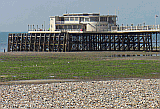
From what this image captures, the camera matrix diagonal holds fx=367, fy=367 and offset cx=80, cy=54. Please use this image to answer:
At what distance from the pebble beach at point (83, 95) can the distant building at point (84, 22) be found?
70.3 meters

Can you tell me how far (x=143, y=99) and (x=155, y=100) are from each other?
20.8 inches

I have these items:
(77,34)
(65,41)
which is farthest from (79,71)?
(77,34)

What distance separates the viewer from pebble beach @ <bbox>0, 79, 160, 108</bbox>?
14.8 m

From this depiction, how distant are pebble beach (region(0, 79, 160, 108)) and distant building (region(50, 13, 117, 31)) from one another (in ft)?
231

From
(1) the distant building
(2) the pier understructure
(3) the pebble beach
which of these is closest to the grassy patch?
(3) the pebble beach

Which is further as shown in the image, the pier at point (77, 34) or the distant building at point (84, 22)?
the distant building at point (84, 22)

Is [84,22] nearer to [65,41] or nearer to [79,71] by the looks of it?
[65,41]

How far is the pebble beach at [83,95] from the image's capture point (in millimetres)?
14820

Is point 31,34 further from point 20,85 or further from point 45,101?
point 45,101

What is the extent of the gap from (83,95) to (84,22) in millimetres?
75551

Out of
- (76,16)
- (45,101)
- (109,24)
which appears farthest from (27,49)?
(45,101)

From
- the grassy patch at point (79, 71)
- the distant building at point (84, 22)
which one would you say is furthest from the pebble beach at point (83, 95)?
the distant building at point (84, 22)

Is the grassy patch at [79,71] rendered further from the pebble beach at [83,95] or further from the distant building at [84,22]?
the distant building at [84,22]

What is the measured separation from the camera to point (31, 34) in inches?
3543
